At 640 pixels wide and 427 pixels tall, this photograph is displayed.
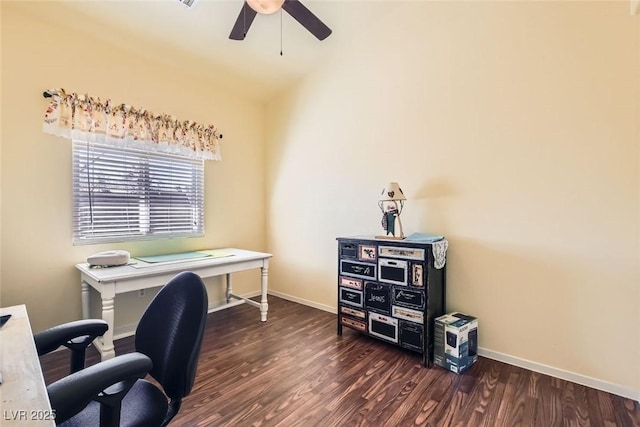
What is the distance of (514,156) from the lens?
7.29 feet

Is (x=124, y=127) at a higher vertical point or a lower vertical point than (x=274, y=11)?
lower

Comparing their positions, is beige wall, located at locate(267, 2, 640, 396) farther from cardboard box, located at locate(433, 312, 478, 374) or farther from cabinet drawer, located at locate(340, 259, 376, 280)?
cabinet drawer, located at locate(340, 259, 376, 280)

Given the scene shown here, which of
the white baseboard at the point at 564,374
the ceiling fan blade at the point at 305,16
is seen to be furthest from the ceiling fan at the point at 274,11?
the white baseboard at the point at 564,374

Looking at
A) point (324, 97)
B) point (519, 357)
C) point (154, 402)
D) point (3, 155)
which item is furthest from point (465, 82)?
point (3, 155)

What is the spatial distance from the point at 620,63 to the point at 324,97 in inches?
97.5

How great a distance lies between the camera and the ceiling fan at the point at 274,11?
1843mm

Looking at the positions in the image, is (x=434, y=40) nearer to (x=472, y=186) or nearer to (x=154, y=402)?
(x=472, y=186)

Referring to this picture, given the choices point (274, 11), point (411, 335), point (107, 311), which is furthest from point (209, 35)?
point (411, 335)

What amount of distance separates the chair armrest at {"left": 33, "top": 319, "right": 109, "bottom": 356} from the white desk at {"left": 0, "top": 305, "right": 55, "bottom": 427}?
0.15 feet

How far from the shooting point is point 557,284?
2.07 metres

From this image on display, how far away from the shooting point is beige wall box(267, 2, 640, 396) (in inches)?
74.0

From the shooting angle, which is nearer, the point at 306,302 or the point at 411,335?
the point at 411,335

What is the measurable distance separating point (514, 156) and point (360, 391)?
2044 millimetres

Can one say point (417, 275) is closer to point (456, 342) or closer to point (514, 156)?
point (456, 342)
